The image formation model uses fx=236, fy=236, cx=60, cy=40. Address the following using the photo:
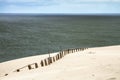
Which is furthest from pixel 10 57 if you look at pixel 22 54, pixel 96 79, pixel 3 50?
pixel 96 79

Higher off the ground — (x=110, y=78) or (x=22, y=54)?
(x=110, y=78)

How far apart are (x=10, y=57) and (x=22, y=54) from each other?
2920 mm

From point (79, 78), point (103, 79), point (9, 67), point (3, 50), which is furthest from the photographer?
point (3, 50)

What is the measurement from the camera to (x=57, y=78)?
435 inches

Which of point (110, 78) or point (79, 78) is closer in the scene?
point (110, 78)

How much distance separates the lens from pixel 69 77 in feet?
36.2

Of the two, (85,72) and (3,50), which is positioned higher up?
(85,72)

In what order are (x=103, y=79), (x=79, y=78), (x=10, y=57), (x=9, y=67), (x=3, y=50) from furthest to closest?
(x=3, y=50) < (x=10, y=57) < (x=9, y=67) < (x=79, y=78) < (x=103, y=79)

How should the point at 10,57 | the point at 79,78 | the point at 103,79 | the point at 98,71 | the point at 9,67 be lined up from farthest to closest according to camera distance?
the point at 10,57, the point at 9,67, the point at 98,71, the point at 79,78, the point at 103,79

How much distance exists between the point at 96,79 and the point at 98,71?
137 centimetres

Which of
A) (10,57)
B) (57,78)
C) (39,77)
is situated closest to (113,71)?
(57,78)

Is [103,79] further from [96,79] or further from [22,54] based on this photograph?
[22,54]

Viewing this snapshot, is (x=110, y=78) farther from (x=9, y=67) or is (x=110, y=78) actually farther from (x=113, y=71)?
(x=9, y=67)

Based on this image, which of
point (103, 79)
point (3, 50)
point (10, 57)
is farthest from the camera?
point (3, 50)
